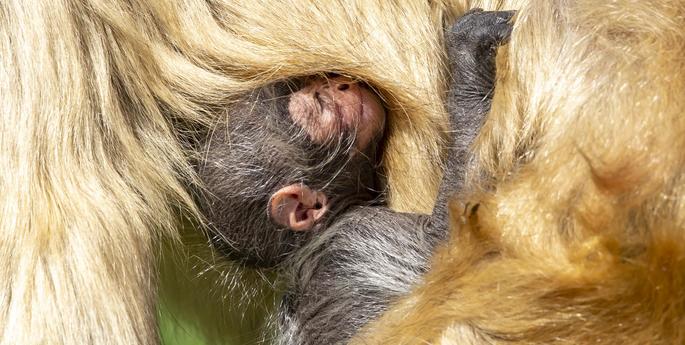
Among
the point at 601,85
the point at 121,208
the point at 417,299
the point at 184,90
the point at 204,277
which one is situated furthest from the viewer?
the point at 204,277

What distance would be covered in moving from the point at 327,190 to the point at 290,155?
109mm

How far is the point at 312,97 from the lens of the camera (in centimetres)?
195

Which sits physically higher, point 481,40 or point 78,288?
point 481,40

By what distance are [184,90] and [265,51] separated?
0.17 metres

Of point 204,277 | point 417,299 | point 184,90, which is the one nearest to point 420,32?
point 184,90

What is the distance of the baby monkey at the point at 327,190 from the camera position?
1.83 metres

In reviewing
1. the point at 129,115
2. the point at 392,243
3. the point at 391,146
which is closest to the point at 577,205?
the point at 392,243

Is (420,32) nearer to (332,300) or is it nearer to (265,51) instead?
(265,51)

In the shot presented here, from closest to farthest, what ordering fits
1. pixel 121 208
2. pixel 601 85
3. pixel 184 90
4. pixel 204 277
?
pixel 601 85 < pixel 121 208 < pixel 184 90 < pixel 204 277

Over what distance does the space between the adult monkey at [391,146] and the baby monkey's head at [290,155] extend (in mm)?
39

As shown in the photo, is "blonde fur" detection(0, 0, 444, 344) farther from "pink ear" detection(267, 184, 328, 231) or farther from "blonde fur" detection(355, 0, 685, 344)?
"blonde fur" detection(355, 0, 685, 344)

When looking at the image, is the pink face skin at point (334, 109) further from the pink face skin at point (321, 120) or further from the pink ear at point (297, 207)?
the pink ear at point (297, 207)

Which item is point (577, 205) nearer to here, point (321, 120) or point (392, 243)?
point (392, 243)

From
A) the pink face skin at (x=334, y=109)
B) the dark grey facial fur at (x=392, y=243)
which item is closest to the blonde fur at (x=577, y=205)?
the dark grey facial fur at (x=392, y=243)
